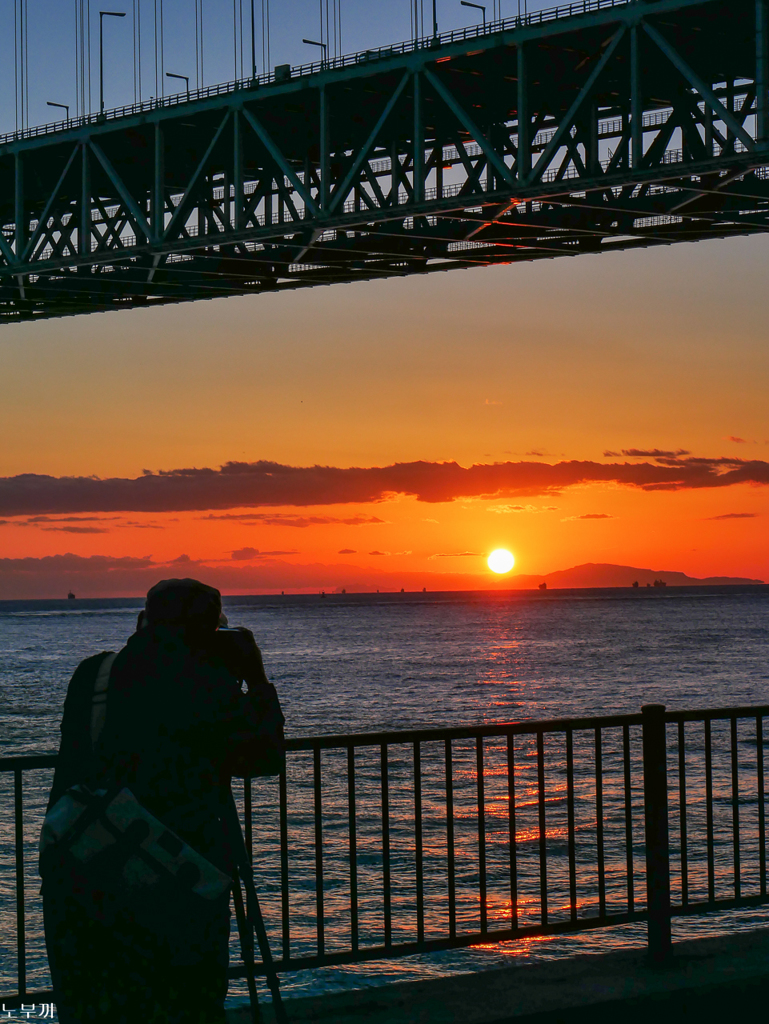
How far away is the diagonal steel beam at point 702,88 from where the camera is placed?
23.9 m

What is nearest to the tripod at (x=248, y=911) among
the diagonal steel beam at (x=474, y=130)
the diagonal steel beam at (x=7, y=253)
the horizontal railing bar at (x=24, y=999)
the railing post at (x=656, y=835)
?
the horizontal railing bar at (x=24, y=999)

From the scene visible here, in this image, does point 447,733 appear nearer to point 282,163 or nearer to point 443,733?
point 443,733

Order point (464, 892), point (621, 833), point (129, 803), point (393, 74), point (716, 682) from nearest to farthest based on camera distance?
1. point (129, 803)
2. point (464, 892)
3. point (621, 833)
4. point (393, 74)
5. point (716, 682)

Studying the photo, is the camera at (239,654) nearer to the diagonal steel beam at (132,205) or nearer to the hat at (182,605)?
the hat at (182,605)

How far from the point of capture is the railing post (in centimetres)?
530

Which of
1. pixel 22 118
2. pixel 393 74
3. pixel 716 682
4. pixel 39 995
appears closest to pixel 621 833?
pixel 39 995

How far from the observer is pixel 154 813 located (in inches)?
141

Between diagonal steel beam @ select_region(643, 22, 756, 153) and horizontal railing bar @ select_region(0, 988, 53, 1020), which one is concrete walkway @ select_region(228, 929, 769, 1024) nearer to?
horizontal railing bar @ select_region(0, 988, 53, 1020)

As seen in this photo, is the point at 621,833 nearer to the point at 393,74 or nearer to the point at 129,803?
the point at 129,803

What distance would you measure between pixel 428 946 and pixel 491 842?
8835 millimetres

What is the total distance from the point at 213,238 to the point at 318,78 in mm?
5093

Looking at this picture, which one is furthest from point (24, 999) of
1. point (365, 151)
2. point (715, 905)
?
point (365, 151)

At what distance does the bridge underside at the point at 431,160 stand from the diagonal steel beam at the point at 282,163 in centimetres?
7

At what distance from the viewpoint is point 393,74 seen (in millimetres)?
29688
